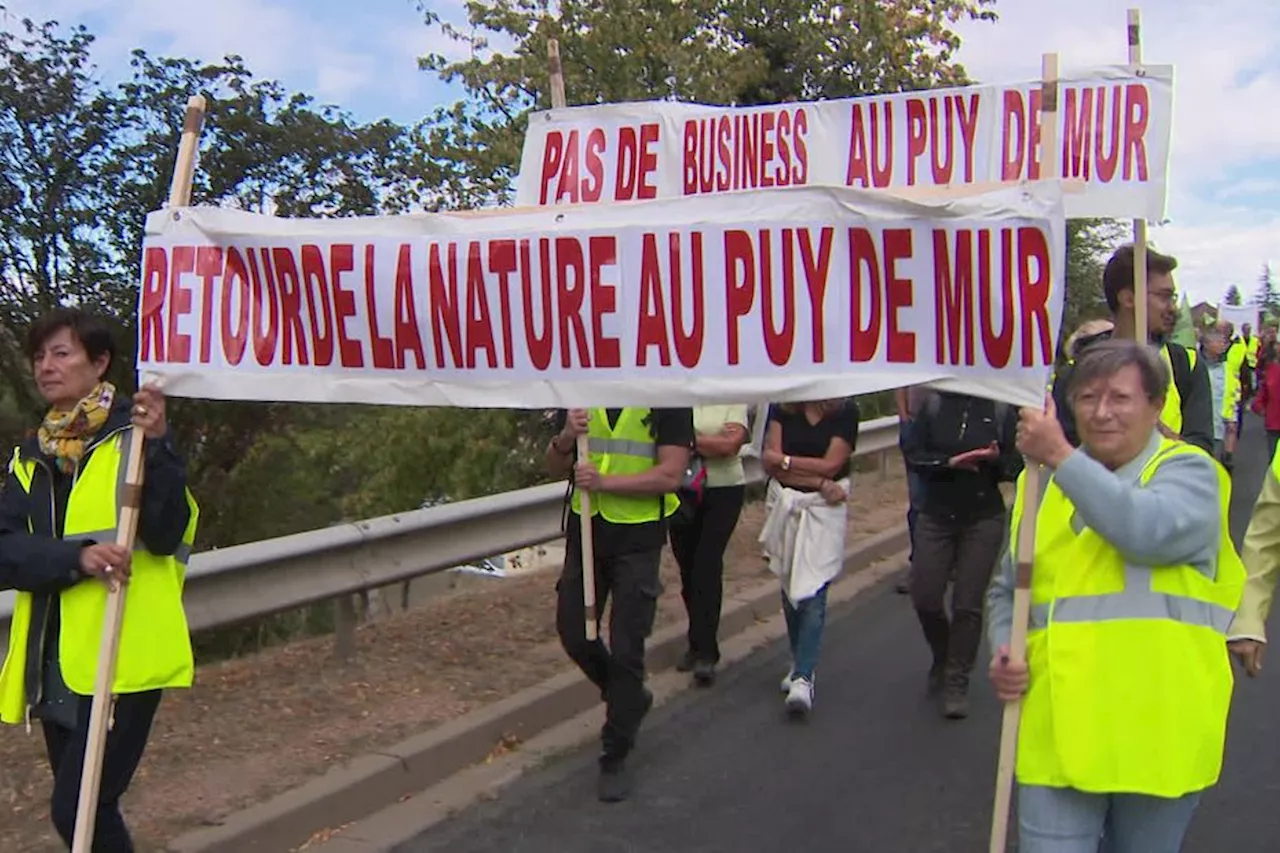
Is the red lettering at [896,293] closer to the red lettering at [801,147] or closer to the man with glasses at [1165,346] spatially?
the man with glasses at [1165,346]

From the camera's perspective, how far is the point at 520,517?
7043 millimetres

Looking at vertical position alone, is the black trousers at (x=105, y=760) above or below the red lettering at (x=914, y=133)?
below

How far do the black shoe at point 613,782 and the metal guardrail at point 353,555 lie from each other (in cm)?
149

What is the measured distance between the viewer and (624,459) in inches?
191

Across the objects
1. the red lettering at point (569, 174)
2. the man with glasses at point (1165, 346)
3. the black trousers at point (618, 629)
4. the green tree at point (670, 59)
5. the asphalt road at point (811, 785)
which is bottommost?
the asphalt road at point (811, 785)

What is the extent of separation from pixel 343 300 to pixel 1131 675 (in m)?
2.47

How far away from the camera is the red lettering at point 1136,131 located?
5.28 m

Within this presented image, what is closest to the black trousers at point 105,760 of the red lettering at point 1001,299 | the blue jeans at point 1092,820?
the blue jeans at point 1092,820

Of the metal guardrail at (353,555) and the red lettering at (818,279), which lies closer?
the red lettering at (818,279)

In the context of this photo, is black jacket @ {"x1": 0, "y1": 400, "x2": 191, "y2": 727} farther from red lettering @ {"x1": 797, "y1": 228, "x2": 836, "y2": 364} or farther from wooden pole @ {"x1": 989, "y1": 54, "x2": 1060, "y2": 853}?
wooden pole @ {"x1": 989, "y1": 54, "x2": 1060, "y2": 853}

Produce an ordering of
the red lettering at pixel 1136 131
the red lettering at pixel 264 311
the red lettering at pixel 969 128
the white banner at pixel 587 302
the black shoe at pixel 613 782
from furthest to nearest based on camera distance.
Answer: the red lettering at pixel 969 128
the red lettering at pixel 1136 131
the black shoe at pixel 613 782
the red lettering at pixel 264 311
the white banner at pixel 587 302

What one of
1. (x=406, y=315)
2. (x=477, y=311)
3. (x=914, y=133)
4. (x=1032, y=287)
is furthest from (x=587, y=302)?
(x=914, y=133)

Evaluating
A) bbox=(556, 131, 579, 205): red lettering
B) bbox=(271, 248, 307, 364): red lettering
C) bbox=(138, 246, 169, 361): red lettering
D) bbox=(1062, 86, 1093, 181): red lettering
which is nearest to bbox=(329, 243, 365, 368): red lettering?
bbox=(271, 248, 307, 364): red lettering

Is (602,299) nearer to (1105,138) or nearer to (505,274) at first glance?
(505,274)
